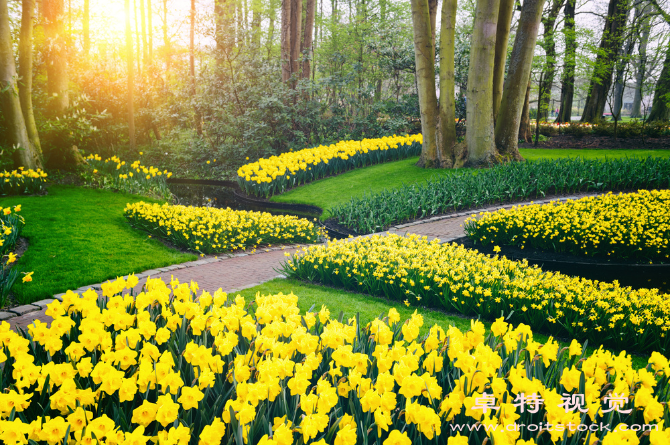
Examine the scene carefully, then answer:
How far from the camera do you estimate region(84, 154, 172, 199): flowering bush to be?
10.9 m

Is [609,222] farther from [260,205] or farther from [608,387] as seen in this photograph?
[260,205]

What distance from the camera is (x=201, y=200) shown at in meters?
12.6

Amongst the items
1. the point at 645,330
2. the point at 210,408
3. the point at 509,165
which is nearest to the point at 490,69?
the point at 509,165

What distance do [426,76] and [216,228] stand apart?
755cm

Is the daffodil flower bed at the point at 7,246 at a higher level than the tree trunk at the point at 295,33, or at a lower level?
lower

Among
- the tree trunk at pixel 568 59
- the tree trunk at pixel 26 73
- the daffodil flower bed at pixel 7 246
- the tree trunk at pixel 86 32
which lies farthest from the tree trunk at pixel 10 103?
the tree trunk at pixel 568 59

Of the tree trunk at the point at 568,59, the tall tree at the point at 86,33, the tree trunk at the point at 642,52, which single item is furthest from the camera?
the tall tree at the point at 86,33

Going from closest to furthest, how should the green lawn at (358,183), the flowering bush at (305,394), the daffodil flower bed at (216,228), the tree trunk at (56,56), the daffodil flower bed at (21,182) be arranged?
the flowering bush at (305,394) → the daffodil flower bed at (216,228) → the daffodil flower bed at (21,182) → the green lawn at (358,183) → the tree trunk at (56,56)

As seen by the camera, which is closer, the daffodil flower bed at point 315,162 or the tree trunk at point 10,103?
the tree trunk at point 10,103

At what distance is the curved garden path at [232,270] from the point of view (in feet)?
14.7

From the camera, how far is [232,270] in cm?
626

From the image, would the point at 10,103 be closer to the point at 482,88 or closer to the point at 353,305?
the point at 353,305

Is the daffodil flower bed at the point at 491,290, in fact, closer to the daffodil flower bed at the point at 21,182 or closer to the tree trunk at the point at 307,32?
the daffodil flower bed at the point at 21,182

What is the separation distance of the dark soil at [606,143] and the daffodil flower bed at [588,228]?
30.9ft
